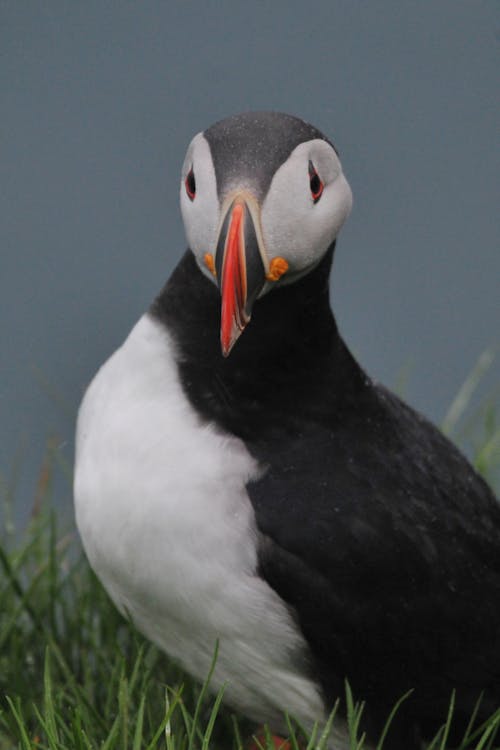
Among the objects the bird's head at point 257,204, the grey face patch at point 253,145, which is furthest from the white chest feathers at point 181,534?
the grey face patch at point 253,145

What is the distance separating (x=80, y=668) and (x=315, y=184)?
1.23m

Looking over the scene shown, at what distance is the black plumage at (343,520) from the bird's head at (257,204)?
16 centimetres

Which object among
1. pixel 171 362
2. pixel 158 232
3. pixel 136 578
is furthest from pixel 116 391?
pixel 158 232

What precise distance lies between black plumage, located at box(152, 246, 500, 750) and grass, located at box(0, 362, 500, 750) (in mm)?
89

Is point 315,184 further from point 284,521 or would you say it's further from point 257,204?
point 284,521

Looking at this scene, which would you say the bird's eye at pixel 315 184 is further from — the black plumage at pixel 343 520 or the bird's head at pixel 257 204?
the black plumage at pixel 343 520

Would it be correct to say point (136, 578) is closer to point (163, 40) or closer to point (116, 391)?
point (116, 391)

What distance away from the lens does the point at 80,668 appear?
10.7 feet

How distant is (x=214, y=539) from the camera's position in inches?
104

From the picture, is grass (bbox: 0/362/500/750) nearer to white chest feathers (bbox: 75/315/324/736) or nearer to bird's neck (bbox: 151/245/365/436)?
white chest feathers (bbox: 75/315/324/736)

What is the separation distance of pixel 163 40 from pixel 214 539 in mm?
3355

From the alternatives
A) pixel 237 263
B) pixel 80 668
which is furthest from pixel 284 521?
pixel 80 668

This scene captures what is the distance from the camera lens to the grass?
2857mm

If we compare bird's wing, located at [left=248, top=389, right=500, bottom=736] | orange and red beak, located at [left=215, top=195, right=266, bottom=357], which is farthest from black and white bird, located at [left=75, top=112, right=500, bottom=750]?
orange and red beak, located at [left=215, top=195, right=266, bottom=357]
